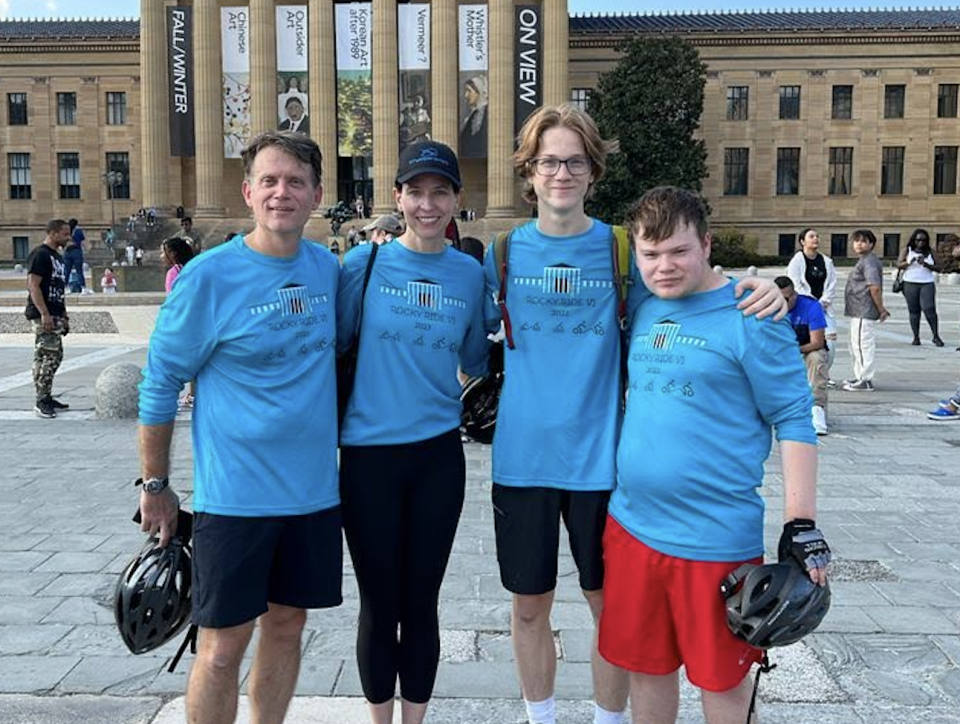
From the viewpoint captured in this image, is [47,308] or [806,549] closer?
[806,549]

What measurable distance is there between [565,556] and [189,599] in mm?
3194

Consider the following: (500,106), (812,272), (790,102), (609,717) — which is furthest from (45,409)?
(790,102)

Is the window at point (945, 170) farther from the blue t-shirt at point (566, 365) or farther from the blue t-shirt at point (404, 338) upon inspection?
the blue t-shirt at point (404, 338)

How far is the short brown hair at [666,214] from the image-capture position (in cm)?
287

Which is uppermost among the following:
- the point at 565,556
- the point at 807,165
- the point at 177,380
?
the point at 807,165

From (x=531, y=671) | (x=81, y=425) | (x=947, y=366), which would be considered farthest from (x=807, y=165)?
(x=531, y=671)

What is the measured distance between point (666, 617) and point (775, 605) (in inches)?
15.7

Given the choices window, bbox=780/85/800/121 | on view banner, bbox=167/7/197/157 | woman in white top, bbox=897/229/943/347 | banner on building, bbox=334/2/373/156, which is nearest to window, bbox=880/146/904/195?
window, bbox=780/85/800/121

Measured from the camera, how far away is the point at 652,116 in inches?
2009

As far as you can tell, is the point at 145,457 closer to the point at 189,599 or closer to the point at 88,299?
the point at 189,599

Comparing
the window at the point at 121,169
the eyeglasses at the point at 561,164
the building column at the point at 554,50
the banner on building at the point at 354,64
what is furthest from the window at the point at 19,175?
the eyeglasses at the point at 561,164

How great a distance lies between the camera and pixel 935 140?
59.5 m

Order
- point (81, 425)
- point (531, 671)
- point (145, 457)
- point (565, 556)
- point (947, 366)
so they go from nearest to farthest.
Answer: point (145, 457) → point (531, 671) → point (565, 556) → point (81, 425) → point (947, 366)

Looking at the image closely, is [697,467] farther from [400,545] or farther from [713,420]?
[400,545]
